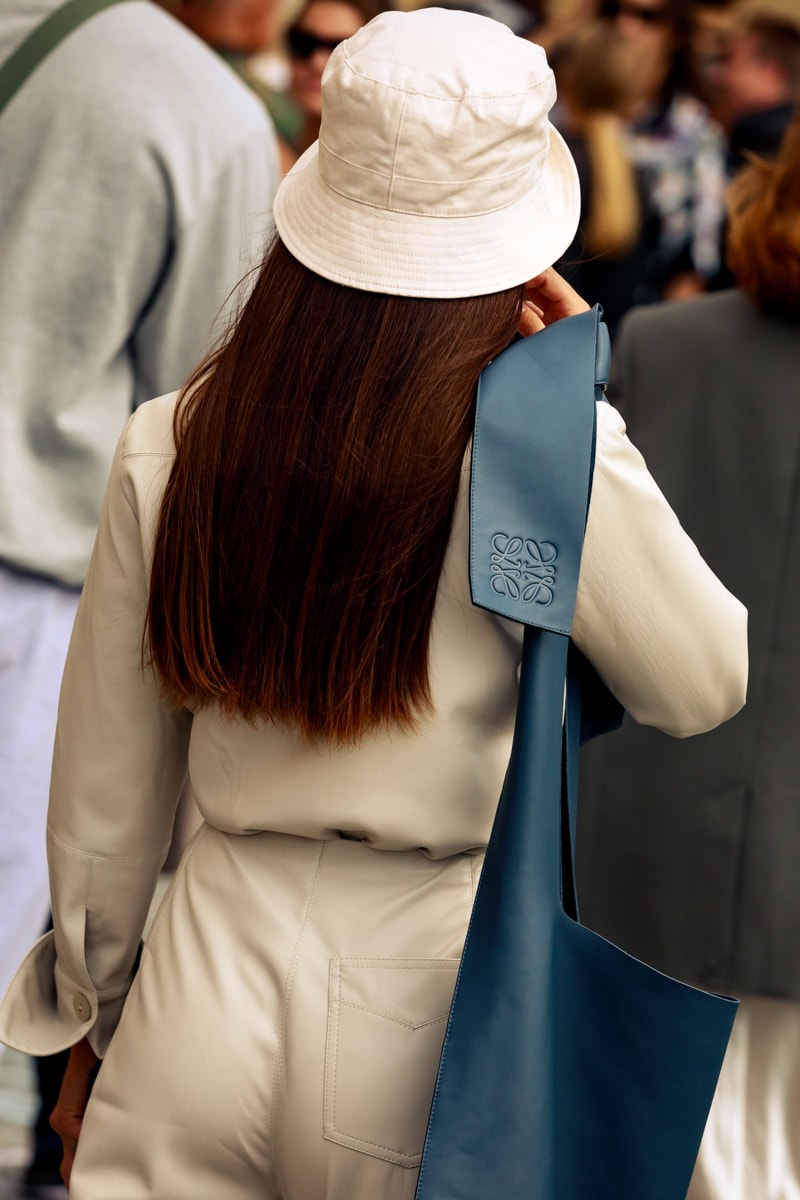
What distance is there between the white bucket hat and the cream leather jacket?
0.56 feet

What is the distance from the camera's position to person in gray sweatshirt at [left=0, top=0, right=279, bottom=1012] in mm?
1951

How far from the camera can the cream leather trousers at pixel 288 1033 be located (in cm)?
122

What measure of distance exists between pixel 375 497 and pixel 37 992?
753mm

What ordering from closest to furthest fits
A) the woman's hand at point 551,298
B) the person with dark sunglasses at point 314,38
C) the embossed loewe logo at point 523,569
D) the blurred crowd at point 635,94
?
the embossed loewe logo at point 523,569 → the woman's hand at point 551,298 → the person with dark sunglasses at point 314,38 → the blurred crowd at point 635,94

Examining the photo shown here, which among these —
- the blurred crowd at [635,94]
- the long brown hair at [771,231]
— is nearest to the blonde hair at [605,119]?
the blurred crowd at [635,94]

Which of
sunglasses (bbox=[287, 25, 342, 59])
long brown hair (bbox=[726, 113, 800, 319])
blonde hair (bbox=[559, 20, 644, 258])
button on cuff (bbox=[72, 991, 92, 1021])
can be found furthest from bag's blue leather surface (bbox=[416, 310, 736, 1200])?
sunglasses (bbox=[287, 25, 342, 59])

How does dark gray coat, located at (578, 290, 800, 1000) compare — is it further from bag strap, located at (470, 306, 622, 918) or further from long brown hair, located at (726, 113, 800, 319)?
bag strap, located at (470, 306, 622, 918)

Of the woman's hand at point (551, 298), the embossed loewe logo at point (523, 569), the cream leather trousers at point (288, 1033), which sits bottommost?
the cream leather trousers at point (288, 1033)

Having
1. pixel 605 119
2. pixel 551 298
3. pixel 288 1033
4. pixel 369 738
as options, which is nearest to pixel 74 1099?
pixel 288 1033

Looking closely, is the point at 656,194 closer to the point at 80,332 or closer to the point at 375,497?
the point at 80,332

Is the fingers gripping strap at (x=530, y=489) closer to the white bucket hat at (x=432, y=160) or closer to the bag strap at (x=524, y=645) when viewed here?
the bag strap at (x=524, y=645)

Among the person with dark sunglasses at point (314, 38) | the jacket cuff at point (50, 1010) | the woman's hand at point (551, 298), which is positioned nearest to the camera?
the woman's hand at point (551, 298)

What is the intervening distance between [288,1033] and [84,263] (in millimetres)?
1186

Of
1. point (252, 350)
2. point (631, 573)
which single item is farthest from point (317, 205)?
point (631, 573)
